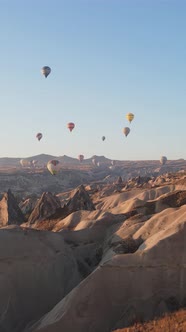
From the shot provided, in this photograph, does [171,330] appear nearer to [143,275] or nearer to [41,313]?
[143,275]

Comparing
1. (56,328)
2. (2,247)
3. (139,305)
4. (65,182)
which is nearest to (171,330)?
(139,305)

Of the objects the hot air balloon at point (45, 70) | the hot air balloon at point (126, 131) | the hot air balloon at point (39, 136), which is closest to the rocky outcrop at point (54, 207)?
the hot air balloon at point (45, 70)

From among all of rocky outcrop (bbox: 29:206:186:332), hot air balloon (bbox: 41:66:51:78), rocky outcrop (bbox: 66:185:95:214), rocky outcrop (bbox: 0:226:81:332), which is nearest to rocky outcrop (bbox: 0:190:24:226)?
rocky outcrop (bbox: 66:185:95:214)

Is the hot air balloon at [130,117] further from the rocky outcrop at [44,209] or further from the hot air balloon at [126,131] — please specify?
the rocky outcrop at [44,209]

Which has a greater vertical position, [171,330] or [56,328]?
[171,330]

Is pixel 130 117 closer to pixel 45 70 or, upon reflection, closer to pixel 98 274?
pixel 45 70

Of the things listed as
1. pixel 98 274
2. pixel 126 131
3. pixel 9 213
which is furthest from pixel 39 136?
pixel 98 274
